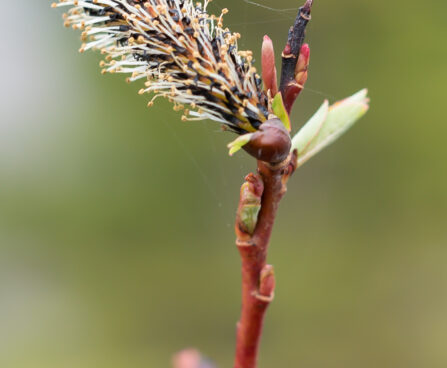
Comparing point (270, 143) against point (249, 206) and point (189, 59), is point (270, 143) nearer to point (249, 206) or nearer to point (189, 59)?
point (249, 206)

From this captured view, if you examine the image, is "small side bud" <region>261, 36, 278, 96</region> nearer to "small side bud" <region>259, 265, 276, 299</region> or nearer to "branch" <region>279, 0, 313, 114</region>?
"branch" <region>279, 0, 313, 114</region>

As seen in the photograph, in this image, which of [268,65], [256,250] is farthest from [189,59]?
[256,250]

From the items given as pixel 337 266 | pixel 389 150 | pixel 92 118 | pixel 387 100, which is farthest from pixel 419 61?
pixel 92 118

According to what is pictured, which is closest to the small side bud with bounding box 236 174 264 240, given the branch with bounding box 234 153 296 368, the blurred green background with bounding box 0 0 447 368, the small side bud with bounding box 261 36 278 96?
the branch with bounding box 234 153 296 368

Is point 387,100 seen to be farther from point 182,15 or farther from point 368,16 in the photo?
point 182,15

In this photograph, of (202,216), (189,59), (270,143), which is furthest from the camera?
(202,216)

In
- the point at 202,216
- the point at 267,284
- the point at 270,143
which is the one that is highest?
the point at 270,143

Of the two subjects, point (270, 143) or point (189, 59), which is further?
point (189, 59)
